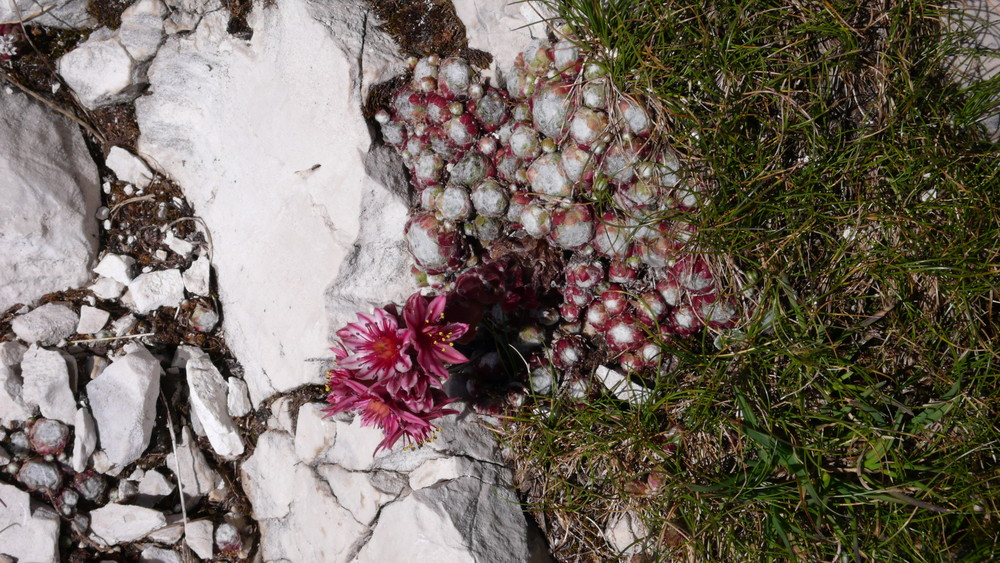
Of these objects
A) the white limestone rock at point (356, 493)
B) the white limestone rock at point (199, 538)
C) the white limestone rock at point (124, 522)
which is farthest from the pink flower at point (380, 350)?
the white limestone rock at point (124, 522)

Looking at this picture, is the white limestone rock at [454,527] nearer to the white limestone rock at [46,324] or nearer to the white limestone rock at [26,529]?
the white limestone rock at [26,529]

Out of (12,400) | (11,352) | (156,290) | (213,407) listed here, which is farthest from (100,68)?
(213,407)

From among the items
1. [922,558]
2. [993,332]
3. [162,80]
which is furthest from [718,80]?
[162,80]

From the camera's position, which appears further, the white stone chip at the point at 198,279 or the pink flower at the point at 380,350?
the white stone chip at the point at 198,279

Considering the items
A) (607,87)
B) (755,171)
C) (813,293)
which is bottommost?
(813,293)

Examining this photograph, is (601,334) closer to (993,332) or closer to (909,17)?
(993,332)

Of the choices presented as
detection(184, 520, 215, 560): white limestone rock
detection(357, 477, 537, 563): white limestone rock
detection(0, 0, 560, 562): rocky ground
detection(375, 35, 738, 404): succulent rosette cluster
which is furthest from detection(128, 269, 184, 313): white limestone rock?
detection(357, 477, 537, 563): white limestone rock

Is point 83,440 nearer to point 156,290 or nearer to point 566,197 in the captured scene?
point 156,290
